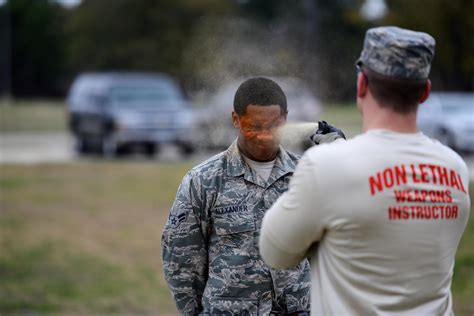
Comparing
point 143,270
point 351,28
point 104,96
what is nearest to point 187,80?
point 351,28

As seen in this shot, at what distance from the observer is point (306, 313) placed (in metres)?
3.52

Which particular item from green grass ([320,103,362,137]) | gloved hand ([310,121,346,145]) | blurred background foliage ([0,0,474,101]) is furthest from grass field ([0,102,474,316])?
blurred background foliage ([0,0,474,101])

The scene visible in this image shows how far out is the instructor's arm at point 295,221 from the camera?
251 centimetres

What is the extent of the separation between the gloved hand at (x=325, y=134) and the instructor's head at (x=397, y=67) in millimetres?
594

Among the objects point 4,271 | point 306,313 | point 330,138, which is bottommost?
point 4,271

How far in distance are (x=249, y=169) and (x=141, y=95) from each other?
61.5 ft

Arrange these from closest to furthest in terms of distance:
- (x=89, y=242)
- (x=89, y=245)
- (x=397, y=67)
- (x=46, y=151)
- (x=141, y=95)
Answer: (x=397, y=67), (x=89, y=245), (x=89, y=242), (x=141, y=95), (x=46, y=151)

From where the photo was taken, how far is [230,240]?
351 cm

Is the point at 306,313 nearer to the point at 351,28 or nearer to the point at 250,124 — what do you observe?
the point at 250,124

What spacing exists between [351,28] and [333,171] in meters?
36.0

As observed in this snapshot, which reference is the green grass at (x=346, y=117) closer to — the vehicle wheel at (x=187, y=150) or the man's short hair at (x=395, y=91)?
the vehicle wheel at (x=187, y=150)

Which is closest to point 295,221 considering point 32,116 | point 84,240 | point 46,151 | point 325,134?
point 325,134

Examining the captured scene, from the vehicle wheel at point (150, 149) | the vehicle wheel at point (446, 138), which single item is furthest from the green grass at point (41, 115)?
the vehicle wheel at point (150, 149)

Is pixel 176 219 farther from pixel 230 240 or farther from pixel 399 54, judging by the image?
pixel 399 54
